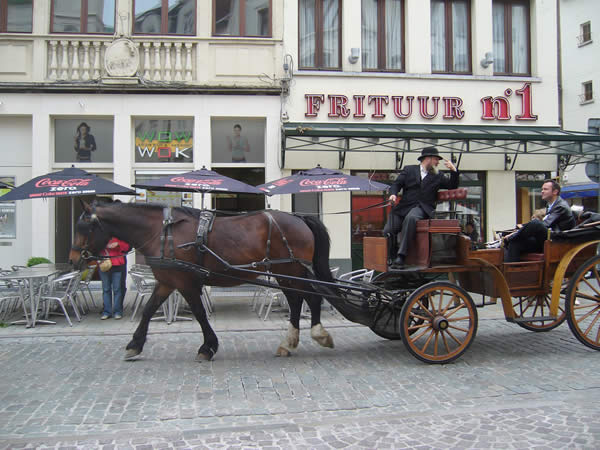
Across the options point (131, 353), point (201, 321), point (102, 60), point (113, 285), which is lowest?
point (131, 353)

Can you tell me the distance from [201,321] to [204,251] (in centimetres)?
84

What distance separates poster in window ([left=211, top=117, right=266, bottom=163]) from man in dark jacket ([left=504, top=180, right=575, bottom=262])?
6.88 meters

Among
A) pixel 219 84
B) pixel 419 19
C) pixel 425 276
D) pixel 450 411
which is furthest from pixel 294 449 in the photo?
pixel 419 19

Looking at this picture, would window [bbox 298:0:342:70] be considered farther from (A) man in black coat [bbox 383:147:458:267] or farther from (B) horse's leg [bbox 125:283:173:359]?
(B) horse's leg [bbox 125:283:173:359]

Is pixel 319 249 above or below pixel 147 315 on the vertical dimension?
above

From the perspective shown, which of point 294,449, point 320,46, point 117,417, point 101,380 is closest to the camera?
point 294,449

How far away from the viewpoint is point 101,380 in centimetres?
501

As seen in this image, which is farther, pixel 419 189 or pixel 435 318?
pixel 419 189

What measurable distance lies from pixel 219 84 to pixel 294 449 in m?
9.49

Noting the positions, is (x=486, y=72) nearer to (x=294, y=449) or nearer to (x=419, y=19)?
(x=419, y=19)

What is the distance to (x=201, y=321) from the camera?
18.6ft

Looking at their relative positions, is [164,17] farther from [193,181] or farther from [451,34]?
[451,34]

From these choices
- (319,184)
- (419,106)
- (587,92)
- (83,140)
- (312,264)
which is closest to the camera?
(312,264)

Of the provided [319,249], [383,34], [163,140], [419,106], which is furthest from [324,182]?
[383,34]
